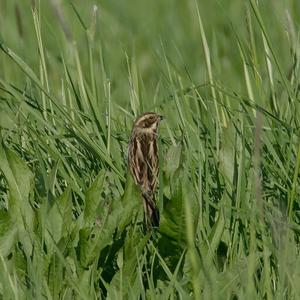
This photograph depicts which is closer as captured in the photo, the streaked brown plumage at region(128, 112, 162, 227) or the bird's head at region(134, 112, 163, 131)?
the streaked brown plumage at region(128, 112, 162, 227)

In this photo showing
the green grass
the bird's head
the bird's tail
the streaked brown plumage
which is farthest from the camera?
→ the bird's head

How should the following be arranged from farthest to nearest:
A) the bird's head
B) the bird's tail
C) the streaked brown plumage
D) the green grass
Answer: the bird's head < the streaked brown plumage < the bird's tail < the green grass

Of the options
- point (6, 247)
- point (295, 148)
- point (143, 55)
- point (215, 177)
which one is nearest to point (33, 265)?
point (6, 247)

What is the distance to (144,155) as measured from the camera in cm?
484

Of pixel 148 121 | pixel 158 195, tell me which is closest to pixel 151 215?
pixel 158 195

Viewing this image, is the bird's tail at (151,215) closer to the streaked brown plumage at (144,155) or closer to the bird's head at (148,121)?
the streaked brown plumage at (144,155)

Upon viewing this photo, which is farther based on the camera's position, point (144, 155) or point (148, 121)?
point (148, 121)

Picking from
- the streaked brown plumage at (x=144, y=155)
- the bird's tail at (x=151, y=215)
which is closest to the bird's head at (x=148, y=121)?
the streaked brown plumage at (x=144, y=155)

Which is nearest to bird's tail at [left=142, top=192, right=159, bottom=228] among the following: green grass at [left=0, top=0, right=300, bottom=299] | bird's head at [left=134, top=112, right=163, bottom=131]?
green grass at [left=0, top=0, right=300, bottom=299]

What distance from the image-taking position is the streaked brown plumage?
15.5 feet

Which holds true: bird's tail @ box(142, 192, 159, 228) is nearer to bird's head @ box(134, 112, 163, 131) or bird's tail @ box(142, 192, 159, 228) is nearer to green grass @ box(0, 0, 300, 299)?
green grass @ box(0, 0, 300, 299)

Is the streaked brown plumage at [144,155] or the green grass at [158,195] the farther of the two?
the streaked brown plumage at [144,155]

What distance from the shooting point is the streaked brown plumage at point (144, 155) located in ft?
15.5

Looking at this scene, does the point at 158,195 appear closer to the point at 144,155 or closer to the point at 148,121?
the point at 144,155
